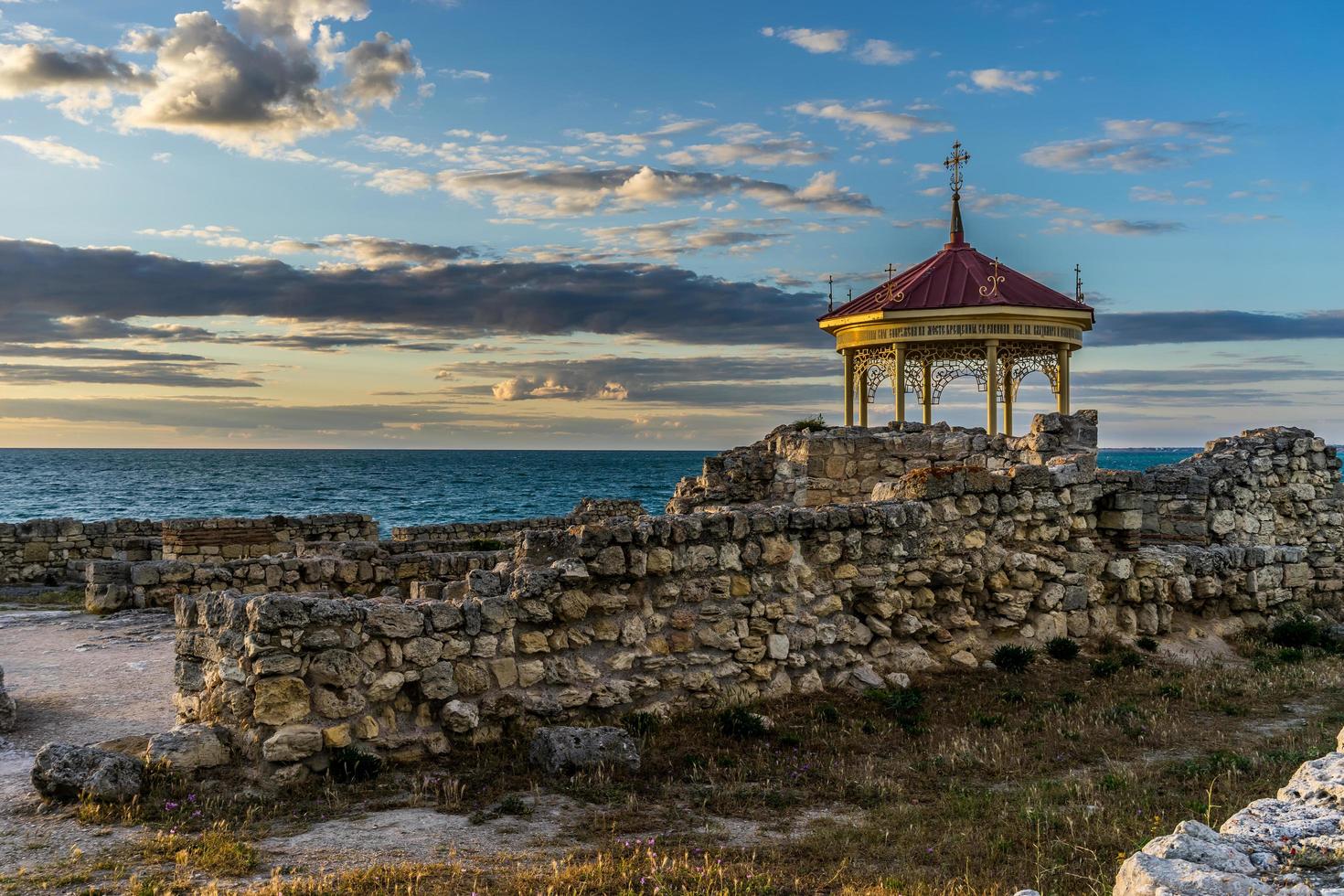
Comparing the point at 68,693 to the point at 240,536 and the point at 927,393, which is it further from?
the point at 927,393

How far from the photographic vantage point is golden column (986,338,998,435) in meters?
22.6

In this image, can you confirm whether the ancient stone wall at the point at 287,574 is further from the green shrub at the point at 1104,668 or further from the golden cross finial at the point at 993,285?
the golden cross finial at the point at 993,285

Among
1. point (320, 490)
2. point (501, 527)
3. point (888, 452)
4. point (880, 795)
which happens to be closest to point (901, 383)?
point (888, 452)

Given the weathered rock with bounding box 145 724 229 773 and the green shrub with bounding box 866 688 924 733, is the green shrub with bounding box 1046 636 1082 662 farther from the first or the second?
the weathered rock with bounding box 145 724 229 773

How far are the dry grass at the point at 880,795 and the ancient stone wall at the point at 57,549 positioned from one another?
1763cm

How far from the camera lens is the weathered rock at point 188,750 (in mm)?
7754

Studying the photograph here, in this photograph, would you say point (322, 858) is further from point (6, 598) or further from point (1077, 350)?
point (1077, 350)

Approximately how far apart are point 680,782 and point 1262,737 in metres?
5.50

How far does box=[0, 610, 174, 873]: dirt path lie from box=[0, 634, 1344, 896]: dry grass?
0.66 meters

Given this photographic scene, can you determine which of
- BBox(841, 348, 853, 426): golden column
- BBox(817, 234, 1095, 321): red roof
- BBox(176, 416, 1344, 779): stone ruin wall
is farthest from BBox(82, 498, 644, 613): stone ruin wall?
BBox(817, 234, 1095, 321): red roof

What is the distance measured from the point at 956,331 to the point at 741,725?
15.1 metres

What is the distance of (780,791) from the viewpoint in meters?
7.90

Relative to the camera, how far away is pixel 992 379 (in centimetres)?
2258

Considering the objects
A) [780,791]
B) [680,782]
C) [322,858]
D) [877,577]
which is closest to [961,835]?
[780,791]
